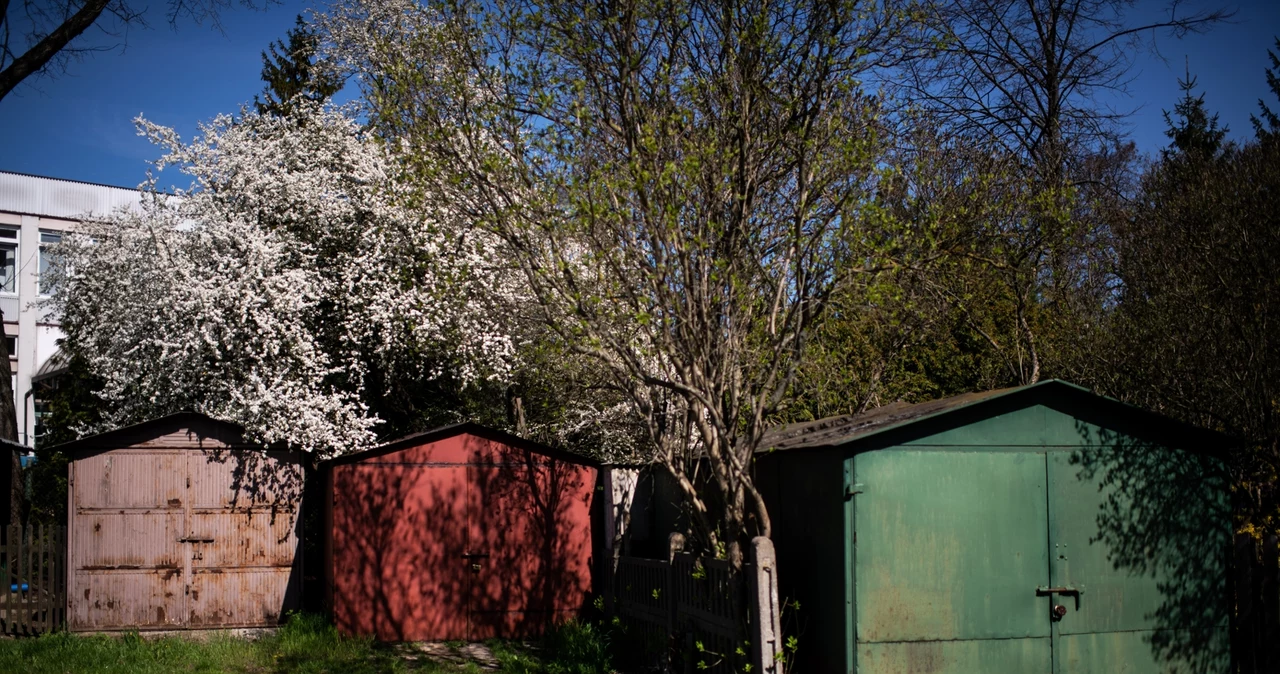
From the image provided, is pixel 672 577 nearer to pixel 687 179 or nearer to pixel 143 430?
pixel 687 179

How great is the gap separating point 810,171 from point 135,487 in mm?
9047

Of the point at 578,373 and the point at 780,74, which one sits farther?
→ the point at 578,373

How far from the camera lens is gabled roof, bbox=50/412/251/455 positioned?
41.8ft

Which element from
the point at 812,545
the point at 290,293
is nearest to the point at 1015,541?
the point at 812,545

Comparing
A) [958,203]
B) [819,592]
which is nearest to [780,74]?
[958,203]

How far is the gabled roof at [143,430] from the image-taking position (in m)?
12.7

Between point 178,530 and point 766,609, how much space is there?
26.6ft

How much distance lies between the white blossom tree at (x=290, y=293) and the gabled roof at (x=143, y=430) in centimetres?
40

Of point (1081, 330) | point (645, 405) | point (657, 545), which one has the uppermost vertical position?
point (1081, 330)

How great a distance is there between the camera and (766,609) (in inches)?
334

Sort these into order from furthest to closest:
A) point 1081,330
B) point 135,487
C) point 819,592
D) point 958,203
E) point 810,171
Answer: point 1081,330
point 135,487
point 958,203
point 810,171
point 819,592

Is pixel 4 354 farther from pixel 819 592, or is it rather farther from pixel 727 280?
pixel 819 592

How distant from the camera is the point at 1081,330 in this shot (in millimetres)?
14375

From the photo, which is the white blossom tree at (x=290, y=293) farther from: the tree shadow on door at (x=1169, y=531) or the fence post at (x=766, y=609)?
the tree shadow on door at (x=1169, y=531)
